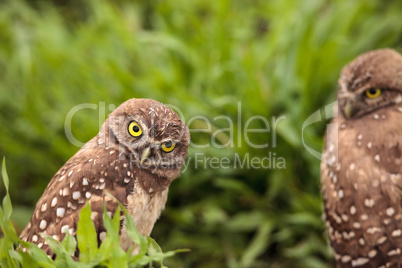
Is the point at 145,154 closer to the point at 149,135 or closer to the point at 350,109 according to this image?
the point at 149,135

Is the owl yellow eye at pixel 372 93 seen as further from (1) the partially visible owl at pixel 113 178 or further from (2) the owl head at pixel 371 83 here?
(1) the partially visible owl at pixel 113 178

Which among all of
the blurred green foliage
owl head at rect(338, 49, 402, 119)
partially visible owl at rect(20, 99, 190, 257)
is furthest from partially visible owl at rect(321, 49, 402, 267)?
the blurred green foliage

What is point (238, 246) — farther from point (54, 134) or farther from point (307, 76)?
point (54, 134)

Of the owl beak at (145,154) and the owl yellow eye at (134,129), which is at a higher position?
the owl yellow eye at (134,129)

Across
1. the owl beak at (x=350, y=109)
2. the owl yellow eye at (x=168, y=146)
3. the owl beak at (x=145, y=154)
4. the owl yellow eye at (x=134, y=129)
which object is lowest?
the owl beak at (x=145, y=154)

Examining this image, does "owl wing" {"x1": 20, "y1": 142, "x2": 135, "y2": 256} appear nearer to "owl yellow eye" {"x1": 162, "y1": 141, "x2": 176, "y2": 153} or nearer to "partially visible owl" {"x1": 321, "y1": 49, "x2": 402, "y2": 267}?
"owl yellow eye" {"x1": 162, "y1": 141, "x2": 176, "y2": 153}

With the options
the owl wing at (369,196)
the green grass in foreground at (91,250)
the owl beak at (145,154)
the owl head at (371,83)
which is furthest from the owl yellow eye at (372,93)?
the green grass in foreground at (91,250)

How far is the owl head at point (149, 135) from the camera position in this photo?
6.23 ft

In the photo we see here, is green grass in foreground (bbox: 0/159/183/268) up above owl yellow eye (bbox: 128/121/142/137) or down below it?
below

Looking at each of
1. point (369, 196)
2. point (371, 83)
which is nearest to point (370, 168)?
point (369, 196)

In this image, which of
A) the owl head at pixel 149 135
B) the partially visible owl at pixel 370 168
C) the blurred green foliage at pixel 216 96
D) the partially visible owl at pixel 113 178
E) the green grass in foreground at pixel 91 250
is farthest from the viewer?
the blurred green foliage at pixel 216 96

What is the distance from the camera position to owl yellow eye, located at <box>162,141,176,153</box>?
1958 millimetres

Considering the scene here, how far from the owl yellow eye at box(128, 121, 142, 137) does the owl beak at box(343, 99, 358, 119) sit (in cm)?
116

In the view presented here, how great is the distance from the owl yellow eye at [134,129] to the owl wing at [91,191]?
5.4 inches
